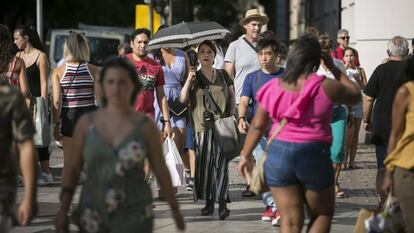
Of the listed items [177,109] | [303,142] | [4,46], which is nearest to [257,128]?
[303,142]

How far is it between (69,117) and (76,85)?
12.4 inches

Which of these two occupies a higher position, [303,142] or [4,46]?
[4,46]

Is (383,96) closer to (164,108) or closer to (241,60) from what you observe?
(164,108)

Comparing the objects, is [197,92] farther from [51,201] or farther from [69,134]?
[51,201]

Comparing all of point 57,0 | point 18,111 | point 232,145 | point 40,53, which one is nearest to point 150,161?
point 18,111

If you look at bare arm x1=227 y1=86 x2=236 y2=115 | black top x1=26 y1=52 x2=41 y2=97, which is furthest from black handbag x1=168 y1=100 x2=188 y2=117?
bare arm x1=227 y1=86 x2=236 y2=115

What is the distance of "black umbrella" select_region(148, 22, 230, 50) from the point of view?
527 inches

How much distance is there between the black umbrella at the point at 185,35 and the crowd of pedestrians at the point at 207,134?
5.35ft

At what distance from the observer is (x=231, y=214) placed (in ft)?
37.8

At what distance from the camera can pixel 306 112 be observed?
749 cm

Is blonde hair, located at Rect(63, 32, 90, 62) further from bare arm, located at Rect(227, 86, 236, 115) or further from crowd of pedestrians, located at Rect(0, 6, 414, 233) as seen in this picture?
bare arm, located at Rect(227, 86, 236, 115)

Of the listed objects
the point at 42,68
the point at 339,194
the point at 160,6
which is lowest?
the point at 339,194

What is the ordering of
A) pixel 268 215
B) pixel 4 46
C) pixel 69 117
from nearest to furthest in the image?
pixel 4 46 → pixel 268 215 → pixel 69 117

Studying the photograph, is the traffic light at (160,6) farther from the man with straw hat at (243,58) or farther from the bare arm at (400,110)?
the bare arm at (400,110)
